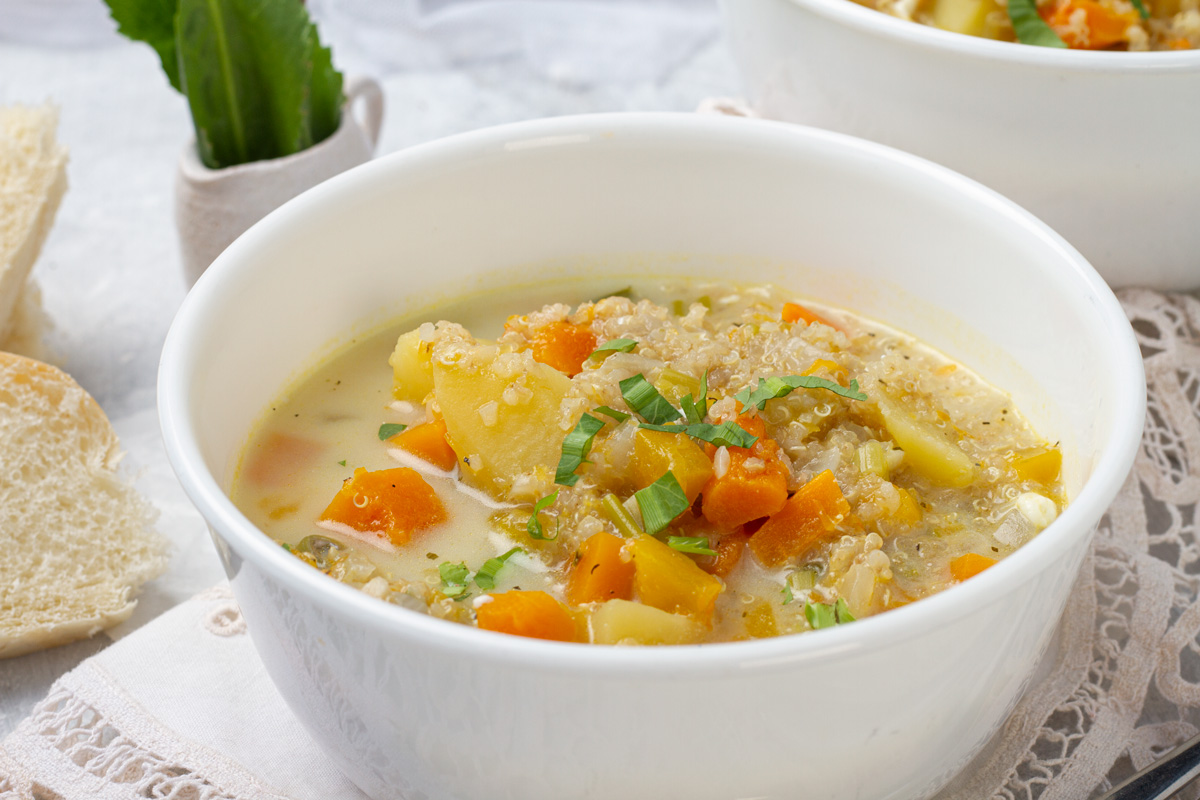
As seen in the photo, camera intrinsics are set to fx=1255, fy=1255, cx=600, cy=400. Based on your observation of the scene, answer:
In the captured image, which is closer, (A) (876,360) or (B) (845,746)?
(B) (845,746)

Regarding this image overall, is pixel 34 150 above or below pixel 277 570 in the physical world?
below

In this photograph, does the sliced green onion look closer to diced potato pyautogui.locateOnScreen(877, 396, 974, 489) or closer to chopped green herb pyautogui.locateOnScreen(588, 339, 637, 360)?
chopped green herb pyautogui.locateOnScreen(588, 339, 637, 360)

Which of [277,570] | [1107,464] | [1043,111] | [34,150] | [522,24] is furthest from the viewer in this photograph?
[522,24]

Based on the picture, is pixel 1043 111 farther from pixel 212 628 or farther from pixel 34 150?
pixel 34 150

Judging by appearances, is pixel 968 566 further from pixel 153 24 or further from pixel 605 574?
pixel 153 24

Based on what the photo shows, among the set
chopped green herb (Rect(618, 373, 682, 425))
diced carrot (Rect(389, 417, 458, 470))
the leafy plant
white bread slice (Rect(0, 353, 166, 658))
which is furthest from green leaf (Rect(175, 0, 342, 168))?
chopped green herb (Rect(618, 373, 682, 425))

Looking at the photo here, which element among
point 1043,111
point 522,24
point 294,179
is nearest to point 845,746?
point 1043,111

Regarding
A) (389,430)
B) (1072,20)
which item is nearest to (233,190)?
(389,430)
